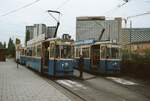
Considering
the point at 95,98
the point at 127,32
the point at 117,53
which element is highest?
the point at 127,32

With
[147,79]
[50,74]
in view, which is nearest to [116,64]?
[147,79]

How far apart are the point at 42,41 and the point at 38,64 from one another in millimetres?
2187

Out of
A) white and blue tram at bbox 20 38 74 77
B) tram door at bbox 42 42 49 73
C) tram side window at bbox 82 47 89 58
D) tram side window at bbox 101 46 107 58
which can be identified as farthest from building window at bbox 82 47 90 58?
white and blue tram at bbox 20 38 74 77

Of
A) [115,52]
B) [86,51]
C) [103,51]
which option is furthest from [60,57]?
[86,51]

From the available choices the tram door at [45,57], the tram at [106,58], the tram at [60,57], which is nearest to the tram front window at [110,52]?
the tram at [106,58]

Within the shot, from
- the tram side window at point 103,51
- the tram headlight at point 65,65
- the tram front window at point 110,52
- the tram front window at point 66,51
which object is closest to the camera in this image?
the tram headlight at point 65,65

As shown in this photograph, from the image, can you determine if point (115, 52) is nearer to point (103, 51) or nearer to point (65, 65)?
point (103, 51)

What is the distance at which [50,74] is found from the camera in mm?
26812

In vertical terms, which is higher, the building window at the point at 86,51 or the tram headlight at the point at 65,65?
the building window at the point at 86,51

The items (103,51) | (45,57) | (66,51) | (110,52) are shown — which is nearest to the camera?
(66,51)

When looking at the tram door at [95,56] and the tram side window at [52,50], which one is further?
the tram door at [95,56]

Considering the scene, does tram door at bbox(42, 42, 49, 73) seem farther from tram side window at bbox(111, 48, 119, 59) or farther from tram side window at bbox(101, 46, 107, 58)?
tram side window at bbox(111, 48, 119, 59)

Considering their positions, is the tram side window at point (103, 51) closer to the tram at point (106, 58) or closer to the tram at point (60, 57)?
the tram at point (106, 58)

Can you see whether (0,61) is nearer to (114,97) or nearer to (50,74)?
(50,74)
